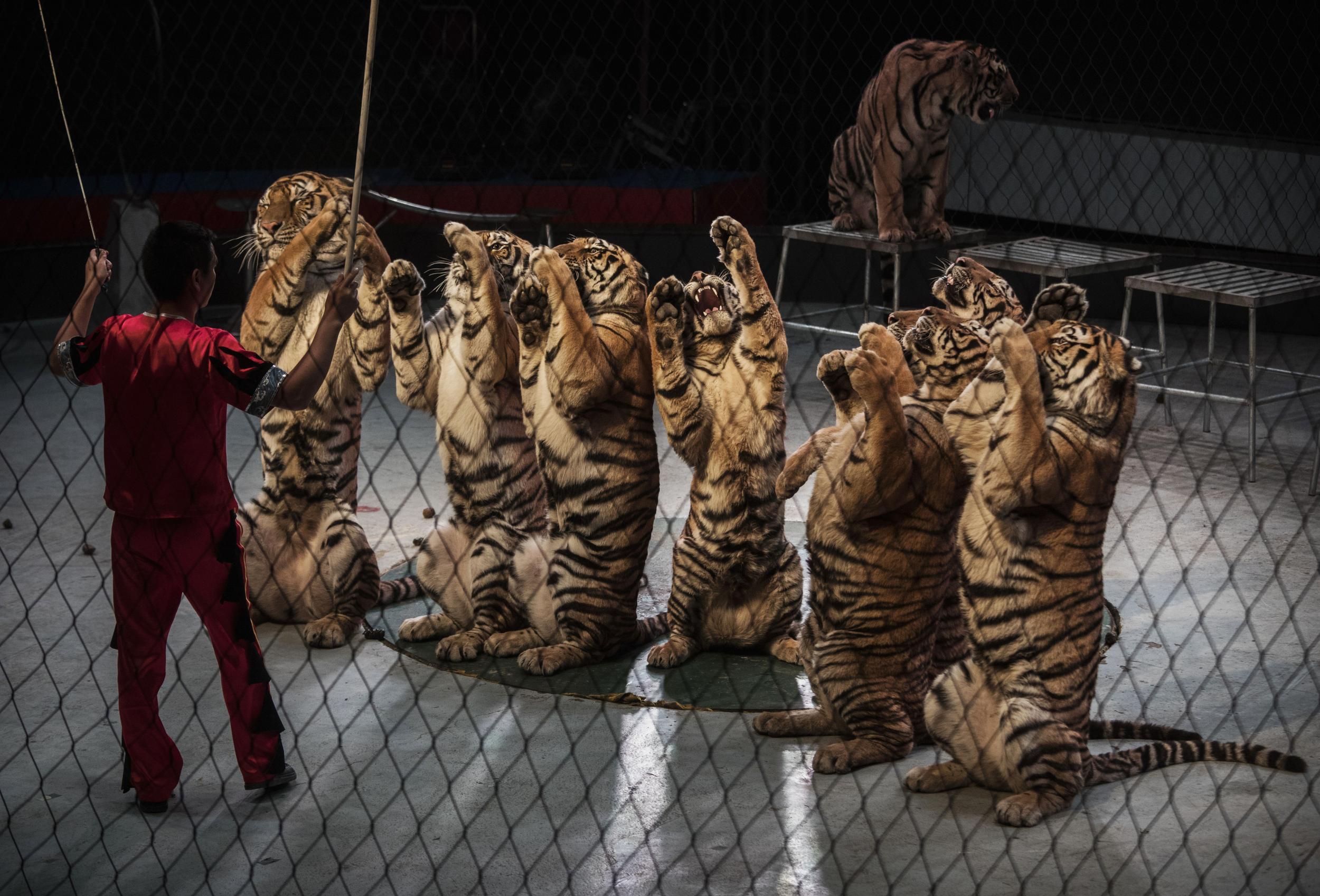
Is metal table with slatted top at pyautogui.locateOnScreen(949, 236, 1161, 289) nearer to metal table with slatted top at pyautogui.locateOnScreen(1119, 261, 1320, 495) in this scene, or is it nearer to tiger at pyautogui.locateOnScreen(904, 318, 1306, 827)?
metal table with slatted top at pyautogui.locateOnScreen(1119, 261, 1320, 495)

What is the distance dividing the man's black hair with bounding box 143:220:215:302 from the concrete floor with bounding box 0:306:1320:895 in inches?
23.2

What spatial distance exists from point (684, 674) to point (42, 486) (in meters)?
3.01

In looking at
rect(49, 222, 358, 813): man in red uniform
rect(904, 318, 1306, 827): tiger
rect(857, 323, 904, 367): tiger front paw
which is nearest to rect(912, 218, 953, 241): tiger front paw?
rect(857, 323, 904, 367): tiger front paw

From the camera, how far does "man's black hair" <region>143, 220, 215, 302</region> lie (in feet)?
11.5

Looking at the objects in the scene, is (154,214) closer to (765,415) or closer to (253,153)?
(253,153)

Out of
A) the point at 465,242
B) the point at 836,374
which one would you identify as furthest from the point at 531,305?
the point at 836,374

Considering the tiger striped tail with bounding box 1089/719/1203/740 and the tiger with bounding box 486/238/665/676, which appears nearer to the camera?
the tiger striped tail with bounding box 1089/719/1203/740

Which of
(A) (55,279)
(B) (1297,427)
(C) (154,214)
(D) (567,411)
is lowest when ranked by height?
(A) (55,279)

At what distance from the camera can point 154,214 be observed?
336 inches

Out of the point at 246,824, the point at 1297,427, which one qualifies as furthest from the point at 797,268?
the point at 246,824

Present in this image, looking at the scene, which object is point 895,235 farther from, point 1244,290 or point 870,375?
point 870,375

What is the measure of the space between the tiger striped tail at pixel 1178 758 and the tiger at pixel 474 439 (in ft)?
5.67

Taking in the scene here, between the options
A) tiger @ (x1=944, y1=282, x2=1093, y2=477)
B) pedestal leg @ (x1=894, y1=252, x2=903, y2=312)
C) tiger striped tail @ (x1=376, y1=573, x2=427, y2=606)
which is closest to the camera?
tiger @ (x1=944, y1=282, x2=1093, y2=477)

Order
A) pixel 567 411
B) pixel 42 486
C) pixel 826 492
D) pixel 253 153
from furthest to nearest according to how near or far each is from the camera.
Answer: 1. pixel 253 153
2. pixel 42 486
3. pixel 567 411
4. pixel 826 492
